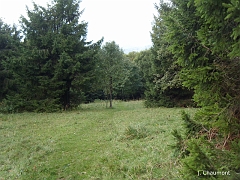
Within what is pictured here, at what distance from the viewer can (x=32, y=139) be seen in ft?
25.2

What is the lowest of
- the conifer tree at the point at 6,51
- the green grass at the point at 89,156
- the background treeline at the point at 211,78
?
the green grass at the point at 89,156

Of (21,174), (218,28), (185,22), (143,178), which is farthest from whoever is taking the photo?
(21,174)

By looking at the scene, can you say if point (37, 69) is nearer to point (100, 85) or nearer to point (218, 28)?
point (100, 85)

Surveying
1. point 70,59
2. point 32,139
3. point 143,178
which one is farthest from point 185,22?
point 70,59

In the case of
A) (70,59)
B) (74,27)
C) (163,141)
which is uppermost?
(74,27)

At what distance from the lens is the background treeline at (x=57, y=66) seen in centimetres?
1662

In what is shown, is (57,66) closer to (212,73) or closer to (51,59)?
(51,59)

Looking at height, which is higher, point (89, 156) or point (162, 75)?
point (162, 75)

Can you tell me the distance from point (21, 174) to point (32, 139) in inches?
129

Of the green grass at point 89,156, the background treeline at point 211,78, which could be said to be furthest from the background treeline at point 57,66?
the background treeline at point 211,78

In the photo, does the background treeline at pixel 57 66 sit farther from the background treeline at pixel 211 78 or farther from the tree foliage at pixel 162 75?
the background treeline at pixel 211 78

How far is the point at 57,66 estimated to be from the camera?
1678cm

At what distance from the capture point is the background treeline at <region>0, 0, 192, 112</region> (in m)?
16.6

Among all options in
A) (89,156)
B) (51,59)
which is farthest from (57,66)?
(89,156)
